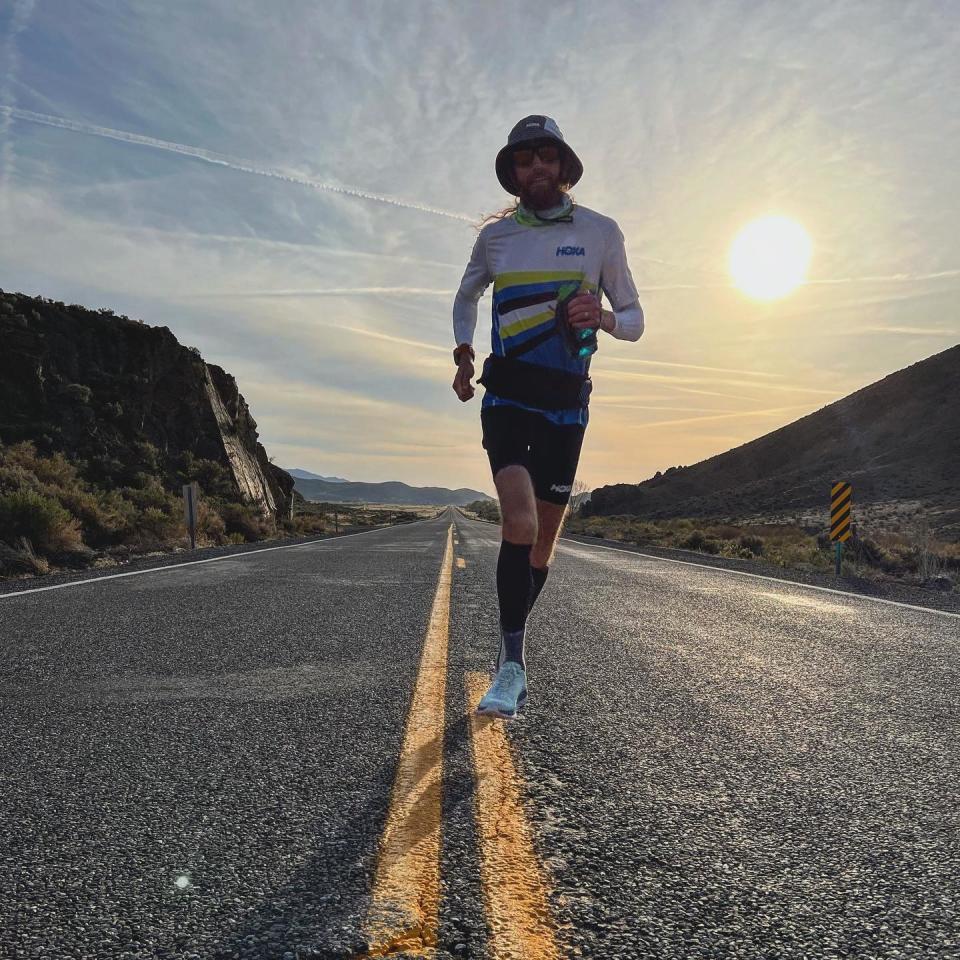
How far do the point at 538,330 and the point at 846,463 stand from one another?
206 ft

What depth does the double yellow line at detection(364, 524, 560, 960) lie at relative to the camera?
4.59 feet

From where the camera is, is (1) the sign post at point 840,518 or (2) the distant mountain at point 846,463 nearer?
(1) the sign post at point 840,518

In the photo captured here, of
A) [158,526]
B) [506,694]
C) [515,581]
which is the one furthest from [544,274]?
[158,526]

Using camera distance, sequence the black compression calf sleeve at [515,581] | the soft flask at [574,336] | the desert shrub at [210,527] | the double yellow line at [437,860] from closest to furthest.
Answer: the double yellow line at [437,860]
the black compression calf sleeve at [515,581]
the soft flask at [574,336]
the desert shrub at [210,527]

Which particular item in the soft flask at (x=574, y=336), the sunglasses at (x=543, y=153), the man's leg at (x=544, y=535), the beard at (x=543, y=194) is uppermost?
the sunglasses at (x=543, y=153)

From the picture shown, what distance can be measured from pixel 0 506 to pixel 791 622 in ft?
39.3

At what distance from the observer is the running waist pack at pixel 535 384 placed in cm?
351

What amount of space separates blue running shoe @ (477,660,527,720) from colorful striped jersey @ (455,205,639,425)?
3.81 feet

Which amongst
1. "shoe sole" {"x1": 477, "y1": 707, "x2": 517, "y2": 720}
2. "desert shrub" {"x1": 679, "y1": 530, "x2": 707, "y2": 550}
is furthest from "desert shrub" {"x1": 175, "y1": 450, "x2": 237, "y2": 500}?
"shoe sole" {"x1": 477, "y1": 707, "x2": 517, "y2": 720}

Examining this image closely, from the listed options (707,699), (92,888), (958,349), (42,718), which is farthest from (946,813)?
(958,349)

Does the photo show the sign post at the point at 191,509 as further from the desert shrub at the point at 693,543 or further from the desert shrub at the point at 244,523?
the desert shrub at the point at 693,543

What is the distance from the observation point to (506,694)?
2.97 metres

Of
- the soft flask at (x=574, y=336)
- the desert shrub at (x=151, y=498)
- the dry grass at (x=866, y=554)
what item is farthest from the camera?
the desert shrub at (x=151, y=498)

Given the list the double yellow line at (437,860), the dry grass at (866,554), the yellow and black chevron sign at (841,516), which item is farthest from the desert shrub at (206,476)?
the double yellow line at (437,860)
